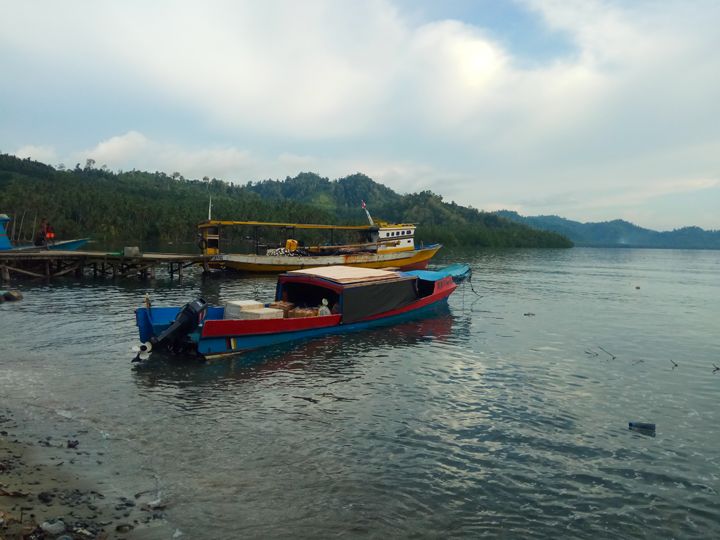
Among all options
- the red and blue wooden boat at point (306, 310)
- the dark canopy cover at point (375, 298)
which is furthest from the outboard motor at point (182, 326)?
the dark canopy cover at point (375, 298)

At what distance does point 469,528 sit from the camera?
10.4m

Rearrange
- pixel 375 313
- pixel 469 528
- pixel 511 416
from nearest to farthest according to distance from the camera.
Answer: pixel 469 528
pixel 511 416
pixel 375 313

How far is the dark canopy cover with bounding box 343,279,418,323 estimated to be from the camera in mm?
29391

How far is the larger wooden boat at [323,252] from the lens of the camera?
195ft

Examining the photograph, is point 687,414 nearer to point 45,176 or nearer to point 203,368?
point 203,368

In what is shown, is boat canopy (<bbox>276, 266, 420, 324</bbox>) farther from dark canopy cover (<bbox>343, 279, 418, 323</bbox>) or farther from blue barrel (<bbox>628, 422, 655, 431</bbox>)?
blue barrel (<bbox>628, 422, 655, 431</bbox>)

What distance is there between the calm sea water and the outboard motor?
4.22 ft

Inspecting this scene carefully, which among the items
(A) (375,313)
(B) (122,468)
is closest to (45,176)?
(A) (375,313)

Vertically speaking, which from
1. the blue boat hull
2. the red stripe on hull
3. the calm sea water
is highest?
the red stripe on hull

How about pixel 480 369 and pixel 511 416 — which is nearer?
pixel 511 416

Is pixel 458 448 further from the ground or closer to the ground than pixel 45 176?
closer to the ground

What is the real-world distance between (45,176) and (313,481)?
227m

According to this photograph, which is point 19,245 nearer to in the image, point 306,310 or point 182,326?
point 306,310

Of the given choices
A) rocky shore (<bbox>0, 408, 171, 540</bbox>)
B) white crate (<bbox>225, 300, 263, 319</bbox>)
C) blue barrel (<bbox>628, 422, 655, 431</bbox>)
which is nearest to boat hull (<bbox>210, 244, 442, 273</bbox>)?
white crate (<bbox>225, 300, 263, 319</bbox>)
